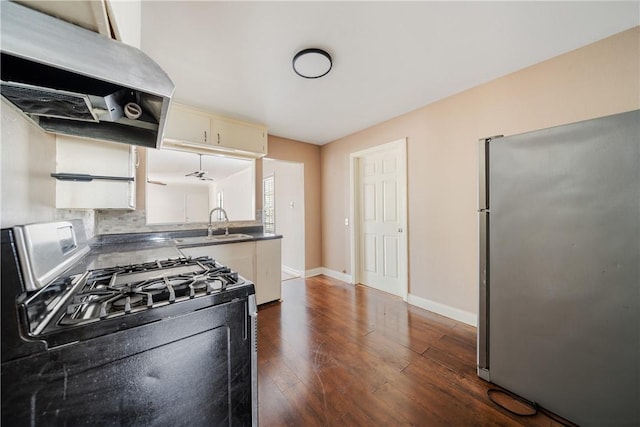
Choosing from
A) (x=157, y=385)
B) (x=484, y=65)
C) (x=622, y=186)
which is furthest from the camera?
(x=484, y=65)

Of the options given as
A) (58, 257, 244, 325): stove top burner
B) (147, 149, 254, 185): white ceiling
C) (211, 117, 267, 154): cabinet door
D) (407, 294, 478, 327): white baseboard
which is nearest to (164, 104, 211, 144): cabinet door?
(211, 117, 267, 154): cabinet door

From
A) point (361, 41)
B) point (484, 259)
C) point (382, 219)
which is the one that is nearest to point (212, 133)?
point (361, 41)

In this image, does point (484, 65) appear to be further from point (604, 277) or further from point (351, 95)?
point (604, 277)

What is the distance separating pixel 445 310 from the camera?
266 centimetres

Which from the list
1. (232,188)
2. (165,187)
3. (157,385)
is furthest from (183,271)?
(232,188)

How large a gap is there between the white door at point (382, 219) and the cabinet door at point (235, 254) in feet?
5.87

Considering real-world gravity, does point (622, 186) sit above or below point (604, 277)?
above

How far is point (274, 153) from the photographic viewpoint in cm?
385

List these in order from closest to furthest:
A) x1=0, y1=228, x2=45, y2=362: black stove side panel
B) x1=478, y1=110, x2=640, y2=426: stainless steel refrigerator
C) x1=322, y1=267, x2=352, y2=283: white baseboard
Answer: x1=0, y1=228, x2=45, y2=362: black stove side panel < x1=478, y1=110, x2=640, y2=426: stainless steel refrigerator < x1=322, y1=267, x2=352, y2=283: white baseboard

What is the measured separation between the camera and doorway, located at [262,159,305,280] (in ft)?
14.2

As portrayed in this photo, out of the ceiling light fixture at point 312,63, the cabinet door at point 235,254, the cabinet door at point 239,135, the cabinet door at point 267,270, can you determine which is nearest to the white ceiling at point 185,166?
the cabinet door at point 239,135

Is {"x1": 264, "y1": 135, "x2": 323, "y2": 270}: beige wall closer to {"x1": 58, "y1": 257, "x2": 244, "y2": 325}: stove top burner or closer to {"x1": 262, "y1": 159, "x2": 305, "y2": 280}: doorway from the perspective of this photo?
{"x1": 262, "y1": 159, "x2": 305, "y2": 280}: doorway

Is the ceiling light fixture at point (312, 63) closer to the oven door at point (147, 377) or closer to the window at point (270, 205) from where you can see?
the oven door at point (147, 377)

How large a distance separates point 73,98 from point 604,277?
2584 millimetres
